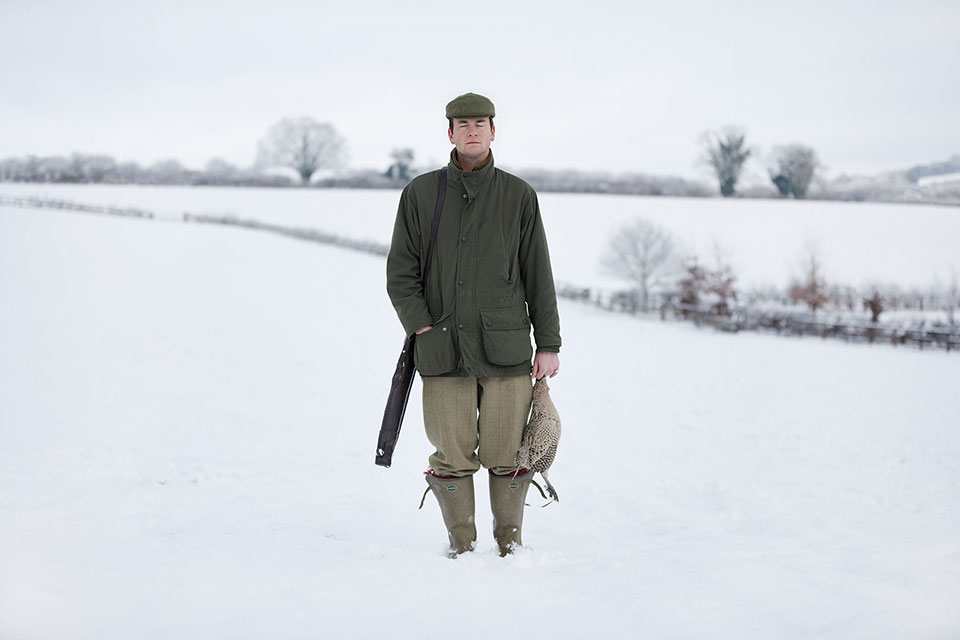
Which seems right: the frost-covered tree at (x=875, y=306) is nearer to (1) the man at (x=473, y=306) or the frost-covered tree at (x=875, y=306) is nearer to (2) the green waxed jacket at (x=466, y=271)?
(1) the man at (x=473, y=306)

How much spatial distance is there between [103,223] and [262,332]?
653 inches

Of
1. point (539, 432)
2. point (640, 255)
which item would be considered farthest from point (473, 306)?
point (640, 255)

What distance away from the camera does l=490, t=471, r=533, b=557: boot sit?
3.49 m

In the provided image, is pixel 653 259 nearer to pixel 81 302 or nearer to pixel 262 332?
pixel 262 332

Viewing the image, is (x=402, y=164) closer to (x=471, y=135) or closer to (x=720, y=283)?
(x=720, y=283)

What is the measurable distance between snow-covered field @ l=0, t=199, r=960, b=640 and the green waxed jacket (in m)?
0.88

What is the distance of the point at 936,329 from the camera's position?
20.7 m

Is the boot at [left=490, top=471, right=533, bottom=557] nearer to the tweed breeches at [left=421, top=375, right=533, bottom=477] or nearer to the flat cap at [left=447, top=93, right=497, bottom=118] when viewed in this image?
the tweed breeches at [left=421, top=375, right=533, bottom=477]

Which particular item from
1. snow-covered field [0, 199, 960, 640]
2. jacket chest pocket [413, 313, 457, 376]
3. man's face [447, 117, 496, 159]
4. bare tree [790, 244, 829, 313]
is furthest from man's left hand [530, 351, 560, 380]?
bare tree [790, 244, 829, 313]

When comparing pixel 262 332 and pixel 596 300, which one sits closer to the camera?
pixel 262 332

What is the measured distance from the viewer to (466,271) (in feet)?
10.7

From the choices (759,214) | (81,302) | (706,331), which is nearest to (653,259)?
(706,331)

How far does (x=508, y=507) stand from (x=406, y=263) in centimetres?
120

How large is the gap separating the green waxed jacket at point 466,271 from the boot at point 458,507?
53cm
